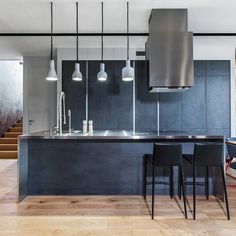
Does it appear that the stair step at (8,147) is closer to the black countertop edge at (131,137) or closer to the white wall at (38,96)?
the white wall at (38,96)

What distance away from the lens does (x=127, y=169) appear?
3541mm

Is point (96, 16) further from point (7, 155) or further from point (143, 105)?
point (7, 155)

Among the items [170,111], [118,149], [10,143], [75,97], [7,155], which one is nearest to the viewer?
[118,149]

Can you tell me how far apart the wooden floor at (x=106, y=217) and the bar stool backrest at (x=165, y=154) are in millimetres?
627

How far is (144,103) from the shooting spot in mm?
5648

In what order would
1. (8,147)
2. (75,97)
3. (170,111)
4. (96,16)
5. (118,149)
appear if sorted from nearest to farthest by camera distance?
(118,149) → (96,16) → (75,97) → (170,111) → (8,147)

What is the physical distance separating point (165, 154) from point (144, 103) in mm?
2839

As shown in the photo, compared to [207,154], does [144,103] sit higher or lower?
higher

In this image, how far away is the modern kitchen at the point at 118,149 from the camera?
2.85 meters

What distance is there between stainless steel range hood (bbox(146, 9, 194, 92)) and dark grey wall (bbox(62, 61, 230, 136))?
184 centimetres

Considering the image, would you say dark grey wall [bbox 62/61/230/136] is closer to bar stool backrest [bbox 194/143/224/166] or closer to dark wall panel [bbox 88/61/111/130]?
dark wall panel [bbox 88/61/111/130]

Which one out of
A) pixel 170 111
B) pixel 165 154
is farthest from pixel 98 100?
pixel 165 154

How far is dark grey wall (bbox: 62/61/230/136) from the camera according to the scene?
18.3ft

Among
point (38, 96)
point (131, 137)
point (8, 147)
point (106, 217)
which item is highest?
point (38, 96)
